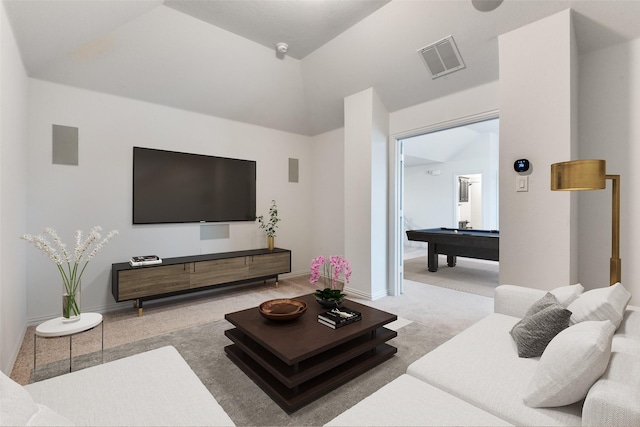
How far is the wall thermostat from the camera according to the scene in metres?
2.72

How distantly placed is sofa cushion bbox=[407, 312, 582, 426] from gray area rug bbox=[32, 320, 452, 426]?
653 mm

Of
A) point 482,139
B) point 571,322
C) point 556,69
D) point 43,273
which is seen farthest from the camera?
point 482,139

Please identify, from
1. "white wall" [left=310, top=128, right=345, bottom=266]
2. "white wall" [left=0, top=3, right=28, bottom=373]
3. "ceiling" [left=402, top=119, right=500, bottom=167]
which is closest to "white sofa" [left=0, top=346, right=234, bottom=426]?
"white wall" [left=0, top=3, right=28, bottom=373]

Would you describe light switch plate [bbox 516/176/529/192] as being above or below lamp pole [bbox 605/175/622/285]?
above

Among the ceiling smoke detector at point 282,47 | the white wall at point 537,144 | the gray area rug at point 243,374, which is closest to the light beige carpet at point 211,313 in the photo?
the gray area rug at point 243,374

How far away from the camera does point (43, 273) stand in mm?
3277

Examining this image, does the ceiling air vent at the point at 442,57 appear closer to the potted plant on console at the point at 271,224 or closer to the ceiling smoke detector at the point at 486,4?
the ceiling smoke detector at the point at 486,4

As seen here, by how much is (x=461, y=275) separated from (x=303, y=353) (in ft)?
14.9

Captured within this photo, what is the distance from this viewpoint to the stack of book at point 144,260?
3.52 m

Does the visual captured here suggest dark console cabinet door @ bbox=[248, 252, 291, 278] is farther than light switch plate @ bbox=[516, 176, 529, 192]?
Yes

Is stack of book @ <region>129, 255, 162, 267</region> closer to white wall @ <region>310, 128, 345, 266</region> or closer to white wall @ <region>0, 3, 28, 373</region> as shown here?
white wall @ <region>0, 3, 28, 373</region>

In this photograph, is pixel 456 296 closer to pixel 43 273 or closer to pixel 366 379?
pixel 366 379

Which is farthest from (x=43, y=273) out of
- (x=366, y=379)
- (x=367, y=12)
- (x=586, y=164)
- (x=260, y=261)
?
(x=586, y=164)

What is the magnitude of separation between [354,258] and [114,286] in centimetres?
304
